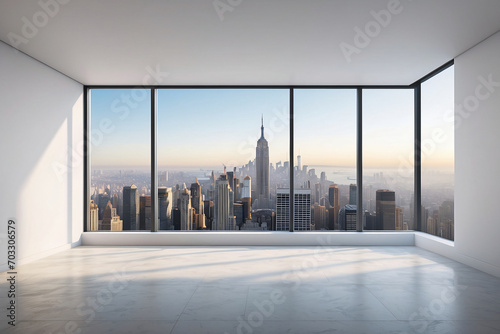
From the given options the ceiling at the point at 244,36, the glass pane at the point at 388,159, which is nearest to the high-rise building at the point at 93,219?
the ceiling at the point at 244,36

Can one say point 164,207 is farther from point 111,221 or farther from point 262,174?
point 262,174

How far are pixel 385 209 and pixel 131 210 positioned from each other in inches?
191

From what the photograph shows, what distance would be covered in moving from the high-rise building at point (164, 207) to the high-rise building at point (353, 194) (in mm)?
3437

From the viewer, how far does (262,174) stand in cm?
661

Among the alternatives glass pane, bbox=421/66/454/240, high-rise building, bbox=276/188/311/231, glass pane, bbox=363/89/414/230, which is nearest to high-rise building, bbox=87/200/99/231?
high-rise building, bbox=276/188/311/231

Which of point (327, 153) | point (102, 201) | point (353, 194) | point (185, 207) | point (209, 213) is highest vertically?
point (327, 153)

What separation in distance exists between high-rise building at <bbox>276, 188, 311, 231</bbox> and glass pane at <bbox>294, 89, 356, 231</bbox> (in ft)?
0.26

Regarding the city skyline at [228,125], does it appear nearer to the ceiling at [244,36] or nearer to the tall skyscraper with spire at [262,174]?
the tall skyscraper with spire at [262,174]

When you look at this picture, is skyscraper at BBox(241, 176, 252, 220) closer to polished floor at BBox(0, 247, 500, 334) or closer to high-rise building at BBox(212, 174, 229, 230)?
high-rise building at BBox(212, 174, 229, 230)

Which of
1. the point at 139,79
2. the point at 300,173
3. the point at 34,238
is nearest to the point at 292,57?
the point at 300,173

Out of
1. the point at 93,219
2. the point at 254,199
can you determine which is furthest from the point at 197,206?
the point at 93,219

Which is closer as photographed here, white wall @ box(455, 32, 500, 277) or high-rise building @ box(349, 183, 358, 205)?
white wall @ box(455, 32, 500, 277)

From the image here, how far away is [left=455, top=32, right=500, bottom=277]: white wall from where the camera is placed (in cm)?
434

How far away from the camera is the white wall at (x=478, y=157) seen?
4340 millimetres
